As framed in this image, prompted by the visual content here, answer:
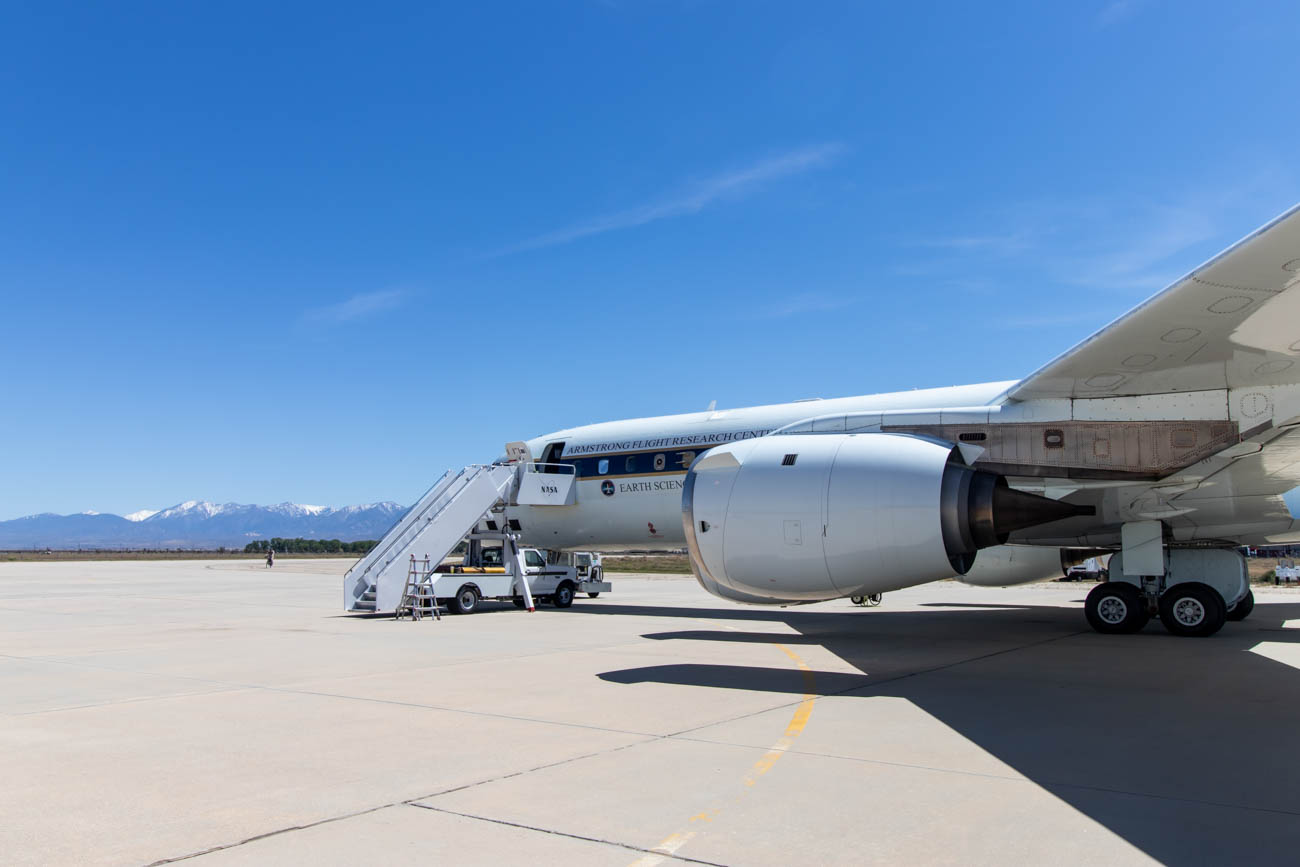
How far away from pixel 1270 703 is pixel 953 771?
446 cm

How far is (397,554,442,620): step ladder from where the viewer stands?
18.5m

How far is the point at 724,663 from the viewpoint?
1127cm

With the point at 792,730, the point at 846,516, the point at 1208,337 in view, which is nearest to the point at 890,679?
the point at 846,516

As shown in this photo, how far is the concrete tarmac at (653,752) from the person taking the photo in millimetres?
4348

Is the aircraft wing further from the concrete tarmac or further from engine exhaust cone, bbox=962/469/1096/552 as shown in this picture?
the concrete tarmac

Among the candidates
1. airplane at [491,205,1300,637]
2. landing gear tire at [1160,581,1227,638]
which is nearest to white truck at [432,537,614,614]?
airplane at [491,205,1300,637]

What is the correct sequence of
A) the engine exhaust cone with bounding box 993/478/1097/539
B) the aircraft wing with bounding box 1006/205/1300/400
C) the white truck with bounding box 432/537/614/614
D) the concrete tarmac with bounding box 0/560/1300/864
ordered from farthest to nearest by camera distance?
the white truck with bounding box 432/537/614/614 → the engine exhaust cone with bounding box 993/478/1097/539 → the aircraft wing with bounding box 1006/205/1300/400 → the concrete tarmac with bounding box 0/560/1300/864

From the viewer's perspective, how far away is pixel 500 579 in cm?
2069

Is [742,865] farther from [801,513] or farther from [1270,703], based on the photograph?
[1270,703]

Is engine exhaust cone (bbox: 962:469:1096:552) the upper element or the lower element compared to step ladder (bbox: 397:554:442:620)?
upper

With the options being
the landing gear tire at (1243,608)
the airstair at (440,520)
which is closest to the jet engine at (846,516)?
the landing gear tire at (1243,608)

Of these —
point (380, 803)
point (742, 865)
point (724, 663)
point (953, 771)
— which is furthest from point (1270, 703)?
point (380, 803)

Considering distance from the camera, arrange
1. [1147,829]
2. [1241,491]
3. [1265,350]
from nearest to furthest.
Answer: [1147,829] → [1265,350] → [1241,491]

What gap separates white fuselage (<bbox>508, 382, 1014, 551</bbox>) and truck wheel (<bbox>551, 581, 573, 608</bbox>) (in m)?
1.37
